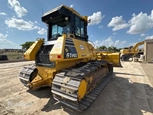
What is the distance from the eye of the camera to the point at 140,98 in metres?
3.66

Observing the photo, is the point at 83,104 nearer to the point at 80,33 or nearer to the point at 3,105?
the point at 3,105

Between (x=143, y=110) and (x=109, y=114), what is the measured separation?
1024 mm

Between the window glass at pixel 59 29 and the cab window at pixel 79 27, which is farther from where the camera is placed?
the cab window at pixel 79 27

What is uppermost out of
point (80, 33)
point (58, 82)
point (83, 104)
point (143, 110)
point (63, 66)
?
point (80, 33)

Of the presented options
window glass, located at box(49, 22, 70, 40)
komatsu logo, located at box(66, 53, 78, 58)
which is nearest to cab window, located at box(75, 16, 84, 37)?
window glass, located at box(49, 22, 70, 40)

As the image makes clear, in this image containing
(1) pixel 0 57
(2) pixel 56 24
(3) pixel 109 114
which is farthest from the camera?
(1) pixel 0 57

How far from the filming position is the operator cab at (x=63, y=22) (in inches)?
146

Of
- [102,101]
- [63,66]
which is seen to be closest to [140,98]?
[102,101]

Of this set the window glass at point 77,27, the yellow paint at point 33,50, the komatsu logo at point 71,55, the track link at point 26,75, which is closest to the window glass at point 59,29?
the window glass at point 77,27

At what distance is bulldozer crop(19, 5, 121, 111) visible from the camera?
2.59m

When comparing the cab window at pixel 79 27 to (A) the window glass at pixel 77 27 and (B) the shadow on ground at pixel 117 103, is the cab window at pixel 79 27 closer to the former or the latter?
(A) the window glass at pixel 77 27

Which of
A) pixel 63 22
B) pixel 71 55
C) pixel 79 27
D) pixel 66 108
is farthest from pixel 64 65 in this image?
pixel 79 27

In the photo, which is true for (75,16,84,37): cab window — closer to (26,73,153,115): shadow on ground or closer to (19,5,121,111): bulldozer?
(19,5,121,111): bulldozer

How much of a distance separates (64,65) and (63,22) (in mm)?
A: 1701
